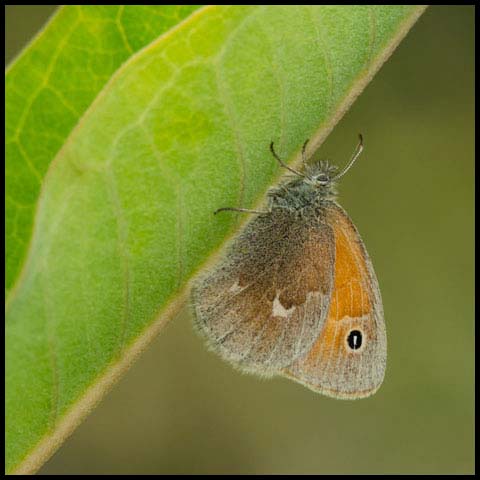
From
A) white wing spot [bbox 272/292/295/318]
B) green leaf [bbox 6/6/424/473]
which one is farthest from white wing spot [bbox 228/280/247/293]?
green leaf [bbox 6/6/424/473]

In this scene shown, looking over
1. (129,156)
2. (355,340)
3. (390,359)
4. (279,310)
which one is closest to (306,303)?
(279,310)

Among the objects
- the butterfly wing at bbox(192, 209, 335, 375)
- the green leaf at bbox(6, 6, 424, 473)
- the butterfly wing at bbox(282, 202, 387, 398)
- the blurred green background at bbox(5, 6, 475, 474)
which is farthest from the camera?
the blurred green background at bbox(5, 6, 475, 474)

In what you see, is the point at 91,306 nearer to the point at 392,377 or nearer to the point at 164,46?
the point at 164,46

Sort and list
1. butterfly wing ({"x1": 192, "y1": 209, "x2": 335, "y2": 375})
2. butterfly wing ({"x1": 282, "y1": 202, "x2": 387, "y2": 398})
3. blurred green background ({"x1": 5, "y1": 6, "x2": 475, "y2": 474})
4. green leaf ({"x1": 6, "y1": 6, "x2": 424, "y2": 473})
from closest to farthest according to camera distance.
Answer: green leaf ({"x1": 6, "y1": 6, "x2": 424, "y2": 473}) → butterfly wing ({"x1": 192, "y1": 209, "x2": 335, "y2": 375}) → butterfly wing ({"x1": 282, "y1": 202, "x2": 387, "y2": 398}) → blurred green background ({"x1": 5, "y1": 6, "x2": 475, "y2": 474})

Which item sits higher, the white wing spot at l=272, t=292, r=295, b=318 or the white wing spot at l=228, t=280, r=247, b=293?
the white wing spot at l=228, t=280, r=247, b=293

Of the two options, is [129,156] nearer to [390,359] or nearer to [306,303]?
[306,303]

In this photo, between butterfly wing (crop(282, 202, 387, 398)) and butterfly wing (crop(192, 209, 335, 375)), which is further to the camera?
butterfly wing (crop(282, 202, 387, 398))

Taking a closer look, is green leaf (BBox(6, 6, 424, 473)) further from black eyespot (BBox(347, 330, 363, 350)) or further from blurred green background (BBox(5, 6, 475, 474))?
blurred green background (BBox(5, 6, 475, 474))
